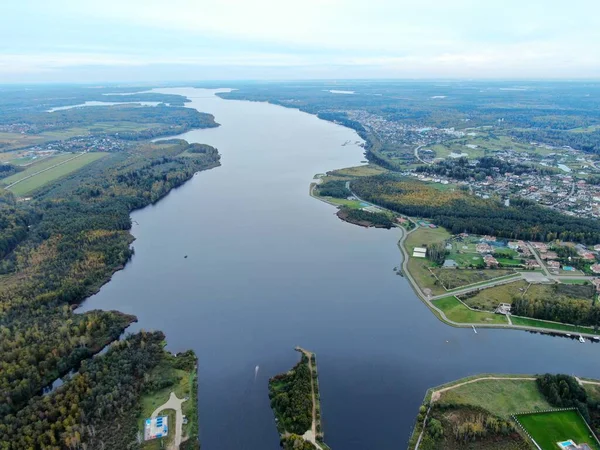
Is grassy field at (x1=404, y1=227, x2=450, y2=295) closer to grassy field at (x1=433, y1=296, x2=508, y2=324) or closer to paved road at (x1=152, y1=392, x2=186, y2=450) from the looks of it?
grassy field at (x1=433, y1=296, x2=508, y2=324)

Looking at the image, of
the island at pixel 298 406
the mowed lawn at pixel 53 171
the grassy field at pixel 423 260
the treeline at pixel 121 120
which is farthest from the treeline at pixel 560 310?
the treeline at pixel 121 120

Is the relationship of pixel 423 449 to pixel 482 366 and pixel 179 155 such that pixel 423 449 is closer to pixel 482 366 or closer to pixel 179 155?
pixel 482 366

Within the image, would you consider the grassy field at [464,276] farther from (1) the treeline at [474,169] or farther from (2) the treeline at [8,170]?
(2) the treeline at [8,170]

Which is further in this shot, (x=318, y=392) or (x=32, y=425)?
(x=318, y=392)

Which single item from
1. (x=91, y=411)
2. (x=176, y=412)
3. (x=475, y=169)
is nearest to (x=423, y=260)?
(x=176, y=412)

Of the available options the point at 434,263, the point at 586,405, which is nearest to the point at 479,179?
the point at 434,263

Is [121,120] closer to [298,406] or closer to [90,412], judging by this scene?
[90,412]
